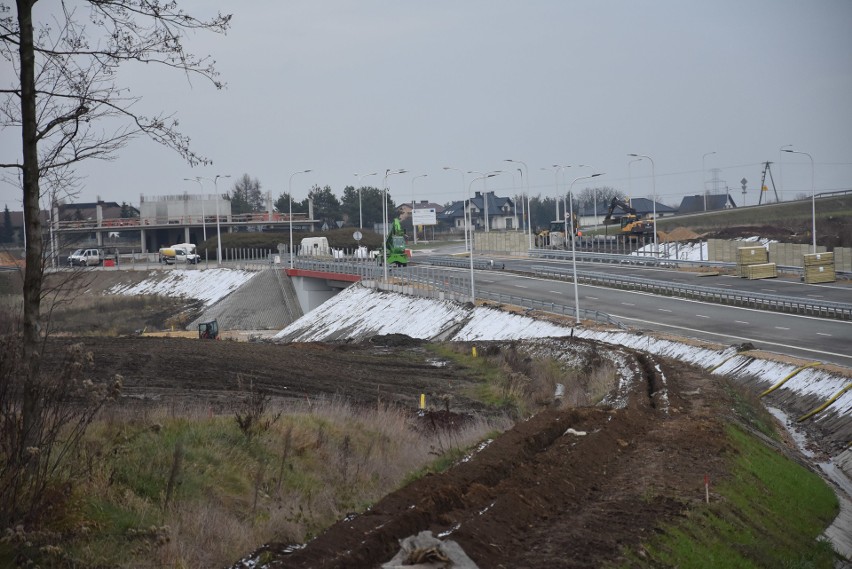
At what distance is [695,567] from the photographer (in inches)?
497

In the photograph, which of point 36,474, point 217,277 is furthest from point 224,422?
point 217,277

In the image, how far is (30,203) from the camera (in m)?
10.6

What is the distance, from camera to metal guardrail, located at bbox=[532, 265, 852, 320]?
4442 cm

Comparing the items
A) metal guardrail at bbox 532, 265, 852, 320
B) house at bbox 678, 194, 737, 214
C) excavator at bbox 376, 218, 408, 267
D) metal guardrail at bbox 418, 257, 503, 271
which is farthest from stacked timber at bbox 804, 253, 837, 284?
house at bbox 678, 194, 737, 214

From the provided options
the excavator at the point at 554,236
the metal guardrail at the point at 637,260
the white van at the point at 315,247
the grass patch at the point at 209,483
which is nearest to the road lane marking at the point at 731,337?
the grass patch at the point at 209,483

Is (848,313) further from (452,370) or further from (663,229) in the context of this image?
(663,229)

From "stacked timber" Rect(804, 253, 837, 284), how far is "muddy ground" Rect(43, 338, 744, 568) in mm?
32201

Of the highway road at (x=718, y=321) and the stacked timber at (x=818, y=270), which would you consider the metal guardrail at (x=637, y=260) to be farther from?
the highway road at (x=718, y=321)

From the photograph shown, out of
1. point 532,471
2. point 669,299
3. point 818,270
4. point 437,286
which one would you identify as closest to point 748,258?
point 818,270

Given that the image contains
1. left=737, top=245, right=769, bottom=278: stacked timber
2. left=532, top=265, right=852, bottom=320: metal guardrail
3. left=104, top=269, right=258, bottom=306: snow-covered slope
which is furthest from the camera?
left=104, top=269, right=258, bottom=306: snow-covered slope

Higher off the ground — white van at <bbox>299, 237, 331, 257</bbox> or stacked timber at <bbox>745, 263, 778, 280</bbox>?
white van at <bbox>299, 237, 331, 257</bbox>

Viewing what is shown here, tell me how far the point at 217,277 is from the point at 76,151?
8109 centimetres

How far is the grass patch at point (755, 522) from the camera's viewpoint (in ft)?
42.8

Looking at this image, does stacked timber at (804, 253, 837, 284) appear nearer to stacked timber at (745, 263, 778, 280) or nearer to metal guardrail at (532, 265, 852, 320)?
stacked timber at (745, 263, 778, 280)
